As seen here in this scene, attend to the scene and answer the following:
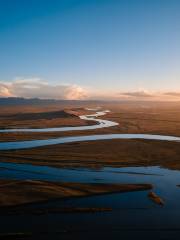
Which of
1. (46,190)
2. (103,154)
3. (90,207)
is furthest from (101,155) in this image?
(90,207)

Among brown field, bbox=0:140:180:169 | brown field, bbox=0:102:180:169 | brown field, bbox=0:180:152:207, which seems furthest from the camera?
brown field, bbox=0:102:180:169

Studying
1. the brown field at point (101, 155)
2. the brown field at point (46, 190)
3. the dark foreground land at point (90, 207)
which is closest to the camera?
the dark foreground land at point (90, 207)

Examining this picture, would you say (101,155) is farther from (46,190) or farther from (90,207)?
(90,207)

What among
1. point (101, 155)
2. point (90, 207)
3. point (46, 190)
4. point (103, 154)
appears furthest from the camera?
point (103, 154)

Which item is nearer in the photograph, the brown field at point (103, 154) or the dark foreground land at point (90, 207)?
the dark foreground land at point (90, 207)

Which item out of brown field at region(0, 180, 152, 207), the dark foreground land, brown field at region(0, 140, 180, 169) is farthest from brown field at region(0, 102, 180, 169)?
brown field at region(0, 180, 152, 207)

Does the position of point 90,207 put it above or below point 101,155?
below

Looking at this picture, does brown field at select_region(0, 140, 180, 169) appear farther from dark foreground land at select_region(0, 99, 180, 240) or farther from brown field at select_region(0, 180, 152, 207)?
brown field at select_region(0, 180, 152, 207)

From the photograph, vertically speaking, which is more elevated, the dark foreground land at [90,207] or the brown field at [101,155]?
the brown field at [101,155]

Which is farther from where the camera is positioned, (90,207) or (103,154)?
(103,154)

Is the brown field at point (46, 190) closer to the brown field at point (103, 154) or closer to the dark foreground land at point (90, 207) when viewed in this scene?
the dark foreground land at point (90, 207)

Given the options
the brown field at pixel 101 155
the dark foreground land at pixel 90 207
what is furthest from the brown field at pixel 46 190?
the brown field at pixel 101 155
